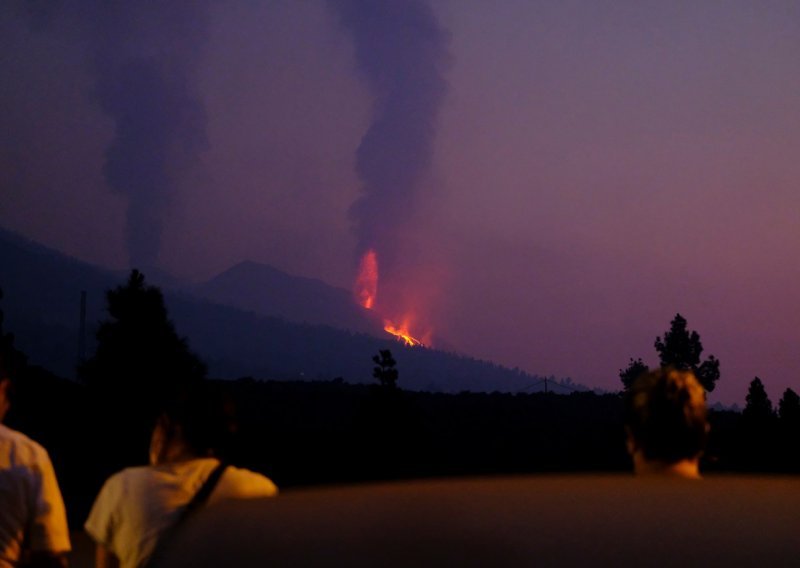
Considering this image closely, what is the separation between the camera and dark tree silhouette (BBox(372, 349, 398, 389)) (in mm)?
32281

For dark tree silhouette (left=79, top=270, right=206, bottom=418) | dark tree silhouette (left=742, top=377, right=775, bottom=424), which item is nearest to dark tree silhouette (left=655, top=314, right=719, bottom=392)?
dark tree silhouette (left=742, top=377, right=775, bottom=424)

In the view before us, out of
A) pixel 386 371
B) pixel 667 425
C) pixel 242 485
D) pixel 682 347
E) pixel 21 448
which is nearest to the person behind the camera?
pixel 667 425

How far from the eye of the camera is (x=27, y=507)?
4621 mm

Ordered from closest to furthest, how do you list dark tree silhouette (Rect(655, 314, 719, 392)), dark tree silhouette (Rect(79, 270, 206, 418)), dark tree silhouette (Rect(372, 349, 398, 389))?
1. dark tree silhouette (Rect(79, 270, 206, 418))
2. dark tree silhouette (Rect(372, 349, 398, 389))
3. dark tree silhouette (Rect(655, 314, 719, 392))

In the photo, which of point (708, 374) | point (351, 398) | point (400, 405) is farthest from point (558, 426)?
point (400, 405)

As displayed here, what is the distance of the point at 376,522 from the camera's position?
2295mm

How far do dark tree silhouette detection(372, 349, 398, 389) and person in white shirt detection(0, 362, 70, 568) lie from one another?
89.3 ft

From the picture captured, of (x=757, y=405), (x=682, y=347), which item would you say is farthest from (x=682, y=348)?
(x=757, y=405)

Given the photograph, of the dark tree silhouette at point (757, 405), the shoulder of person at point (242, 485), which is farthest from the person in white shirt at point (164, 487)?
the dark tree silhouette at point (757, 405)

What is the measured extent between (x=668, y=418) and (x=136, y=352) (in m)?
20.1

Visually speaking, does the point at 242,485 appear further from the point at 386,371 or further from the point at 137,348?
the point at 386,371

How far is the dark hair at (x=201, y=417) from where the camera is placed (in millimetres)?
4152

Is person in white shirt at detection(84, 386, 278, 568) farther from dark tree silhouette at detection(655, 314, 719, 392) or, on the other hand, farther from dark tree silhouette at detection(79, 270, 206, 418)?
dark tree silhouette at detection(655, 314, 719, 392)

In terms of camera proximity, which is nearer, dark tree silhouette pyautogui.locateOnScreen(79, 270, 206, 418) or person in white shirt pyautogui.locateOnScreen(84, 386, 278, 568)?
person in white shirt pyautogui.locateOnScreen(84, 386, 278, 568)
